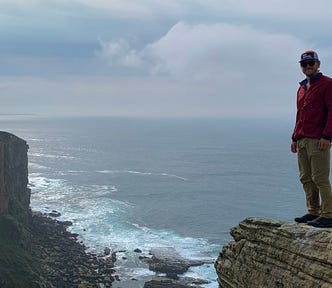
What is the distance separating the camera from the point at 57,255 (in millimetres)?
71000

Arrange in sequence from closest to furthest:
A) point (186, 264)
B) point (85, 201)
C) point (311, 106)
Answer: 1. point (311, 106)
2. point (186, 264)
3. point (85, 201)

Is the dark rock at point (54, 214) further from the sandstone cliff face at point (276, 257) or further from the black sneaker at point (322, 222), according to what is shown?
the black sneaker at point (322, 222)

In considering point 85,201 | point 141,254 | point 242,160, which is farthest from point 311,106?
point 242,160

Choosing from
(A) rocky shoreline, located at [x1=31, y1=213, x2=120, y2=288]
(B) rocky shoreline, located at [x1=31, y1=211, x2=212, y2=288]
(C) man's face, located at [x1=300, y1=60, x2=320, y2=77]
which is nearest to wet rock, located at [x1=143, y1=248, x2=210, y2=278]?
(B) rocky shoreline, located at [x1=31, y1=211, x2=212, y2=288]

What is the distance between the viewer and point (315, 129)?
1268 centimetres

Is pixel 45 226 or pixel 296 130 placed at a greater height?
pixel 296 130

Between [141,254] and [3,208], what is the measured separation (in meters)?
23.1

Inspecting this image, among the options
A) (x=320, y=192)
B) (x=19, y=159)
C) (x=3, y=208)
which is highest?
(x=320, y=192)

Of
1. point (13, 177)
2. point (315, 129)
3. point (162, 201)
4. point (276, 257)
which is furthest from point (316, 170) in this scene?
point (162, 201)

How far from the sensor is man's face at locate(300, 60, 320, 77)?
12.5 m

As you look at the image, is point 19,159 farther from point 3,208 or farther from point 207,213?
point 207,213

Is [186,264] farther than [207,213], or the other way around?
[207,213]

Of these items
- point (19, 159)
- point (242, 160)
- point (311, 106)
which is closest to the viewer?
point (311, 106)

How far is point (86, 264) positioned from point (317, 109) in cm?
5991
